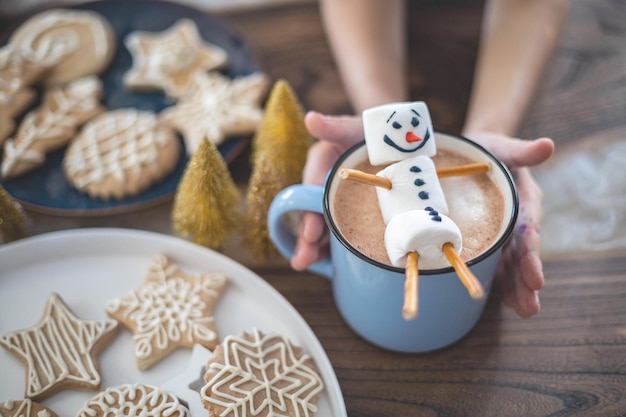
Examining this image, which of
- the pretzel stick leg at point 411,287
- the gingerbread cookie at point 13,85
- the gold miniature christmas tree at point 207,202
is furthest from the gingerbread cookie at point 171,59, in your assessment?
the pretzel stick leg at point 411,287

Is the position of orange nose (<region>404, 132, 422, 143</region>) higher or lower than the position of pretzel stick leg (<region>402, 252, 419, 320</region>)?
higher

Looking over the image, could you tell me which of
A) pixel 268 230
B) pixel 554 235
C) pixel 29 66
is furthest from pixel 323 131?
pixel 29 66

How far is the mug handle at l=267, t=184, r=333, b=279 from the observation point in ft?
2.41

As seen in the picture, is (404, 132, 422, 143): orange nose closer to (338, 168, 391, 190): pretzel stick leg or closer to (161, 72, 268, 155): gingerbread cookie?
(338, 168, 391, 190): pretzel stick leg

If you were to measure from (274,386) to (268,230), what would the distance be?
0.77 ft

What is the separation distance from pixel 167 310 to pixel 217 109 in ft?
1.29

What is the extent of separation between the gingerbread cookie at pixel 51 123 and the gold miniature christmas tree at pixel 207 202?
28cm

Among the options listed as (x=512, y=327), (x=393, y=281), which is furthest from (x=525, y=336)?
(x=393, y=281)

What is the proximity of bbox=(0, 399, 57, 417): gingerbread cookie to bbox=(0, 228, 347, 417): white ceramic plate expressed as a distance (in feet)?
0.10

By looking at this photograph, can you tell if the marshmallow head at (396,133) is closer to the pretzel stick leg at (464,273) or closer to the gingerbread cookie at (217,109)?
the pretzel stick leg at (464,273)

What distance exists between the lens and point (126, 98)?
1.13 metres

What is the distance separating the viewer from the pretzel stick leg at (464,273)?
1.77ft

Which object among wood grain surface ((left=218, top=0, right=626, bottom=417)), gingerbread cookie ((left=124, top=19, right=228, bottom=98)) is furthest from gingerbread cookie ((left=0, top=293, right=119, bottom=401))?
gingerbread cookie ((left=124, top=19, right=228, bottom=98))

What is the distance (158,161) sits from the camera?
98cm
